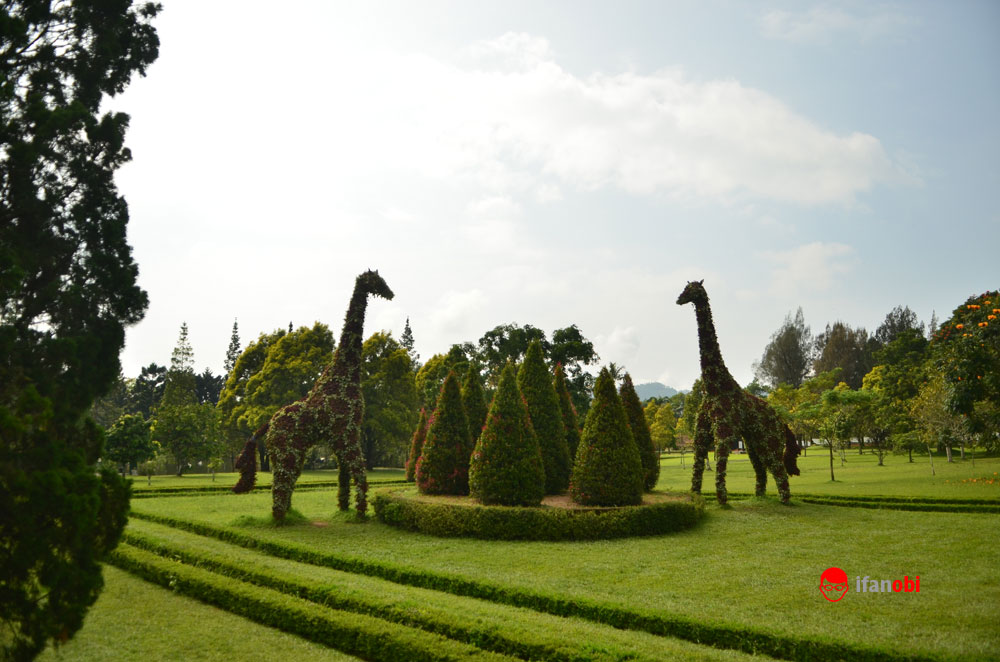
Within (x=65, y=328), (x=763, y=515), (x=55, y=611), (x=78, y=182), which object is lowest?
(x=763, y=515)

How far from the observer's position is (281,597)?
8625 millimetres

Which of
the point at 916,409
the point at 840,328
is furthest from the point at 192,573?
the point at 840,328

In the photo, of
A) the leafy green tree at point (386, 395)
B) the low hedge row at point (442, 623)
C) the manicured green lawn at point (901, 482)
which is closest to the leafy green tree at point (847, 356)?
the manicured green lawn at point (901, 482)

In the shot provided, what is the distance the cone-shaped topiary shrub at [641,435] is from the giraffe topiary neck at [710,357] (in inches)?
138

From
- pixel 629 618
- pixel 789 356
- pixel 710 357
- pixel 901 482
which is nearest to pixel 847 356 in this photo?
pixel 789 356

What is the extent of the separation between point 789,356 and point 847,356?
6625mm

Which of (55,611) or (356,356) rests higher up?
(356,356)

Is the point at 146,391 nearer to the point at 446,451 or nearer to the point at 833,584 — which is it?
the point at 446,451

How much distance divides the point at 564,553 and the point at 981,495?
1497 cm

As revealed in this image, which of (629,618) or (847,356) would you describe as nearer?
(629,618)

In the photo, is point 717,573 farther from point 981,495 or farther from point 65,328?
point 981,495

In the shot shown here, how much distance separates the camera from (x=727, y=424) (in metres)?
17.0

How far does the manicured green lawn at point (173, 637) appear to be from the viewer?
6.95 metres

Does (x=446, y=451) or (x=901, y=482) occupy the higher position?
(x=446, y=451)
